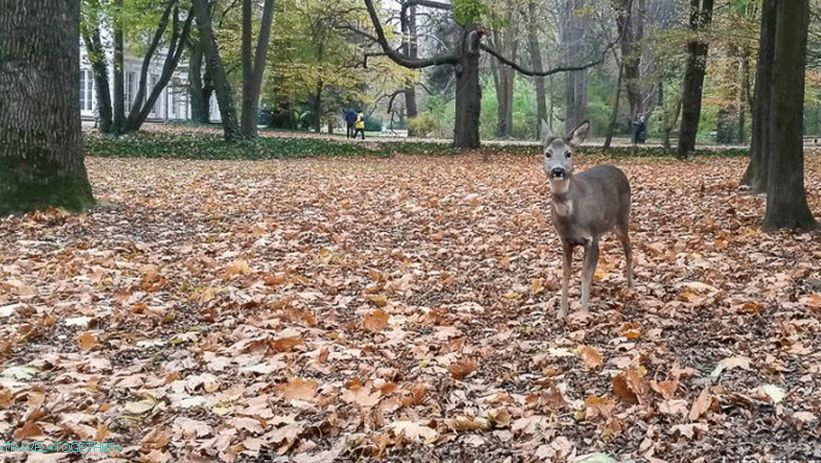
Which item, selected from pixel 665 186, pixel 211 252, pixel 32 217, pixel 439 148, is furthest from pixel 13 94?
pixel 439 148

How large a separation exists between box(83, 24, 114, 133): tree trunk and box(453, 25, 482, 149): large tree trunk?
1264cm

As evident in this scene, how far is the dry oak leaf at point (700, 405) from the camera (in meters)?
3.90

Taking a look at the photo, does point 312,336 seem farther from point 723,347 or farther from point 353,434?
point 723,347

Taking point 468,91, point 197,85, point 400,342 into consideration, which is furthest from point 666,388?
point 197,85

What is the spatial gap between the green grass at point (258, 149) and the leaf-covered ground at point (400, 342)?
13660 mm

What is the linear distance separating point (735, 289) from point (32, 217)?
7.70m

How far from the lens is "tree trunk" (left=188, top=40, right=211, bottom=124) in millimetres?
45031

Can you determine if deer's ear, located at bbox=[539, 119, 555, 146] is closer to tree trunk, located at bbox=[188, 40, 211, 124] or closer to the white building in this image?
tree trunk, located at bbox=[188, 40, 211, 124]

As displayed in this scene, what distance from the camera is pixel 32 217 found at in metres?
9.75

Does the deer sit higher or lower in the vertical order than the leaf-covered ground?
higher

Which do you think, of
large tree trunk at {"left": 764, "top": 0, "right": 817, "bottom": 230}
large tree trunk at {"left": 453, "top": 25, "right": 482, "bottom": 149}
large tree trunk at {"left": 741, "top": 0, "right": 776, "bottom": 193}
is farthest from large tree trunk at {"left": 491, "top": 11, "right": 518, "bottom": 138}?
large tree trunk at {"left": 764, "top": 0, "right": 817, "bottom": 230}

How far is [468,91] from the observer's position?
27672 mm

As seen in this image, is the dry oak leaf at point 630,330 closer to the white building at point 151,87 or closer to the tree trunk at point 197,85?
the tree trunk at point 197,85

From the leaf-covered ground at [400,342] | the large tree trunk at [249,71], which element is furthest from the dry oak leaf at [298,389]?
the large tree trunk at [249,71]
